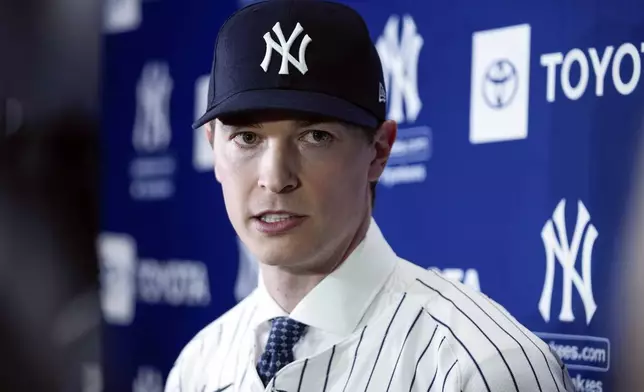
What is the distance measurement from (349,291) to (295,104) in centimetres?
28

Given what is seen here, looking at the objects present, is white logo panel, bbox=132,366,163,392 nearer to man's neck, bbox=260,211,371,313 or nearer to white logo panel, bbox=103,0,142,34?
white logo panel, bbox=103,0,142,34

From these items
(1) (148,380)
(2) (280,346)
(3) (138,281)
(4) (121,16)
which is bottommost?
(1) (148,380)

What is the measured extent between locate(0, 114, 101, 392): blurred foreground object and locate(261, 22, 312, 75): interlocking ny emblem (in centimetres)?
151

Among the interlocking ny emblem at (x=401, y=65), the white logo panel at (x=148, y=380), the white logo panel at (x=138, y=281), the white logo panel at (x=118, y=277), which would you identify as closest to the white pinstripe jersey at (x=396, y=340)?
the interlocking ny emblem at (x=401, y=65)

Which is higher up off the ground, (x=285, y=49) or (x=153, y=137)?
(x=285, y=49)

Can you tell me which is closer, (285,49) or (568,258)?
(285,49)

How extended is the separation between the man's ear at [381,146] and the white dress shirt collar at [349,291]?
0.28ft

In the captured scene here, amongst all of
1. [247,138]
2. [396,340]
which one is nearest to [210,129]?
[247,138]

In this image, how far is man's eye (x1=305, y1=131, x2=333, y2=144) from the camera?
4.25ft

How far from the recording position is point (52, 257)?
2.72 metres

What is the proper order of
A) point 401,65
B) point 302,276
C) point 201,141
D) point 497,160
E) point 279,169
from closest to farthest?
point 279,169, point 302,276, point 497,160, point 401,65, point 201,141

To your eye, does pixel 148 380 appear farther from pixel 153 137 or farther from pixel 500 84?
pixel 500 84

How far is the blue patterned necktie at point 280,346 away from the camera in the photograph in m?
1.35

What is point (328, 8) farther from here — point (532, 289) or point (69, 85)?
point (69, 85)
